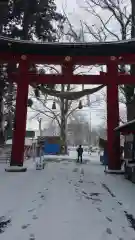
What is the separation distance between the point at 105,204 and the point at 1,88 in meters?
17.2

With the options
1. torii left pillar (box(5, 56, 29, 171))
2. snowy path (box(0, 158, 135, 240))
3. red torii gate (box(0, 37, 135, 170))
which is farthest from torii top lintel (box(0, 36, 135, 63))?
snowy path (box(0, 158, 135, 240))

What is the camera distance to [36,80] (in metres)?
15.8

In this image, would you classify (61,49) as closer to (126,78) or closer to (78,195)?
(126,78)

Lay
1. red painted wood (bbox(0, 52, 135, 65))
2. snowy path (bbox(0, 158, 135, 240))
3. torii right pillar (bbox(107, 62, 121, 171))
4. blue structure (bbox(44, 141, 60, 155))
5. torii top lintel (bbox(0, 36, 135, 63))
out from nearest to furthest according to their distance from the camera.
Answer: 1. snowy path (bbox(0, 158, 135, 240))
2. torii right pillar (bbox(107, 62, 121, 171))
3. torii top lintel (bbox(0, 36, 135, 63))
4. red painted wood (bbox(0, 52, 135, 65))
5. blue structure (bbox(44, 141, 60, 155))

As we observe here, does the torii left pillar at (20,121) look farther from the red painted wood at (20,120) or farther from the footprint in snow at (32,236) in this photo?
the footprint in snow at (32,236)

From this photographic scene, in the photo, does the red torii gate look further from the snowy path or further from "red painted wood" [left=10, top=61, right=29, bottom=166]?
the snowy path

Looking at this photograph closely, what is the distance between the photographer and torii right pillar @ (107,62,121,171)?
593 inches

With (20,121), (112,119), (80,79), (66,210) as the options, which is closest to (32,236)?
(66,210)

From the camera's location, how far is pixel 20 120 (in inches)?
610

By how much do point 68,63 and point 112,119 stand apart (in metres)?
3.57

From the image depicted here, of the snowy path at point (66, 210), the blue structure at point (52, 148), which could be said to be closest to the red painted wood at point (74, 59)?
the snowy path at point (66, 210)

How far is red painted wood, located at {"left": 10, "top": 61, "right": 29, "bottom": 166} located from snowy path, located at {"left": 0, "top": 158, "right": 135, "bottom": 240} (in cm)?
392

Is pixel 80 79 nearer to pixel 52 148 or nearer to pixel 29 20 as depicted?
pixel 29 20

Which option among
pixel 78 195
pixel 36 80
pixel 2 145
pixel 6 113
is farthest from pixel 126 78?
pixel 6 113
